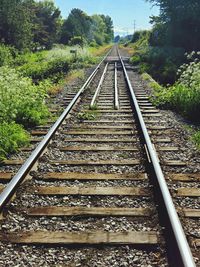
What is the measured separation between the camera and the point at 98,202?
4.32 m

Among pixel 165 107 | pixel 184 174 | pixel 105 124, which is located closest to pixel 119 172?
pixel 184 174

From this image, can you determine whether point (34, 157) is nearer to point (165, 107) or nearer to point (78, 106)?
point (78, 106)

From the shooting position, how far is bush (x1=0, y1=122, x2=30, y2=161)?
6228 mm

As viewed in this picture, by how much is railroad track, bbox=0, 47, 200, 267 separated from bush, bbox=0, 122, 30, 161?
23 cm

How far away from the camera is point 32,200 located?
14.3 feet

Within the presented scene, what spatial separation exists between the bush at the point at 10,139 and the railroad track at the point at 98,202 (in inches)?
9.0

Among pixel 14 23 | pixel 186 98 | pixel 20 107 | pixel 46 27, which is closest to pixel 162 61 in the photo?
pixel 186 98

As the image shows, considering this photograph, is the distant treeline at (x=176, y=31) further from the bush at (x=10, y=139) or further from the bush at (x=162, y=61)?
the bush at (x=10, y=139)

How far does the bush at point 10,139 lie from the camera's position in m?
6.23

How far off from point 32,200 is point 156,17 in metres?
29.0

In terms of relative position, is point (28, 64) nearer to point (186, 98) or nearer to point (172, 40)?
point (172, 40)

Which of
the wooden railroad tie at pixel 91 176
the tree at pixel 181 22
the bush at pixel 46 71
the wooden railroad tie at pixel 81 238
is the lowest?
the bush at pixel 46 71

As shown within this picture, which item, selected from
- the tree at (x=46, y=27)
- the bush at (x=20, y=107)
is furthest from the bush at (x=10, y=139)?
the tree at (x=46, y=27)

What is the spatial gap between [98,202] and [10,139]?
2707 mm
